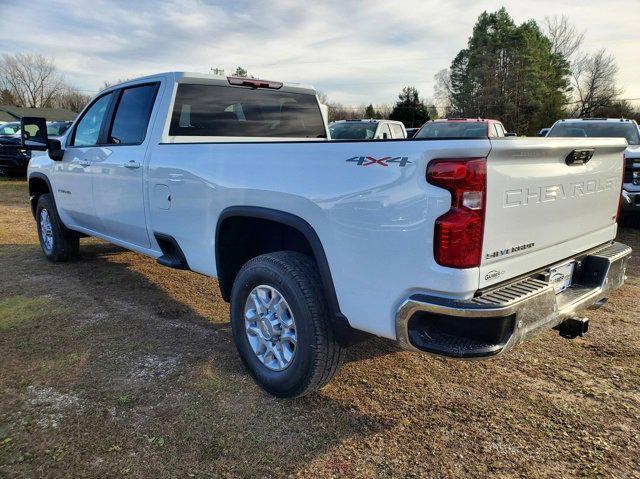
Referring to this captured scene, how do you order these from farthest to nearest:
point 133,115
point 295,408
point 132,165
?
point 133,115 < point 132,165 < point 295,408

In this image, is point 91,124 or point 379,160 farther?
point 91,124

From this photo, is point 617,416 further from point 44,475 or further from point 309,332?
point 44,475

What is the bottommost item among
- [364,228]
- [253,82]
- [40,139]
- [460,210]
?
[364,228]

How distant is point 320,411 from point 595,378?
5.99ft

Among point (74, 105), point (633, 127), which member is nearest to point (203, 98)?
point (633, 127)

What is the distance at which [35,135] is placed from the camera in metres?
5.52

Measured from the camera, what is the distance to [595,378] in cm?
327

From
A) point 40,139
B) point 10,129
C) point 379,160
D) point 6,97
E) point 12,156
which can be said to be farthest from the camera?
point 6,97

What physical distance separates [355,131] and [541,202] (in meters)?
11.7

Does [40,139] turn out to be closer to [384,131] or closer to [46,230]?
[46,230]

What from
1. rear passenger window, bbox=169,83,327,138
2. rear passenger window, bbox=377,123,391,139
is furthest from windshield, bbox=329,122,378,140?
rear passenger window, bbox=169,83,327,138

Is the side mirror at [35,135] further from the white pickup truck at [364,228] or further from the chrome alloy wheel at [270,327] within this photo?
the chrome alloy wheel at [270,327]

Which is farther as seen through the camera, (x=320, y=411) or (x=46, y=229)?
(x=46, y=229)

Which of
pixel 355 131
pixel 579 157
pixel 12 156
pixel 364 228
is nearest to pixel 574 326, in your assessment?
pixel 579 157
